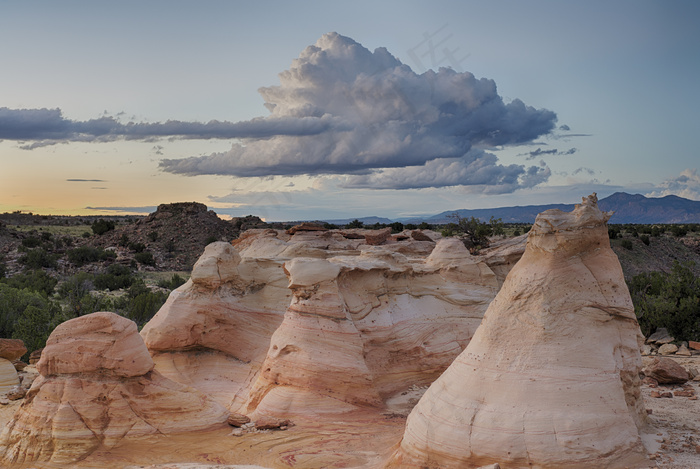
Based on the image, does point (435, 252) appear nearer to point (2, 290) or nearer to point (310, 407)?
point (310, 407)

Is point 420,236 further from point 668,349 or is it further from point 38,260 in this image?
point 38,260

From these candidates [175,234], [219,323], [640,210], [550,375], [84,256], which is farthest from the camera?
[640,210]

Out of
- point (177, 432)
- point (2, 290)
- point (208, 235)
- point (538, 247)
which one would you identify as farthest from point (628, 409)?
point (208, 235)

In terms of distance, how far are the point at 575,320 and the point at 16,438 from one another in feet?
34.4

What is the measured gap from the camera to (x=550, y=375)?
8859 millimetres

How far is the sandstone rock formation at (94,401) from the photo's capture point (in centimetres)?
1133

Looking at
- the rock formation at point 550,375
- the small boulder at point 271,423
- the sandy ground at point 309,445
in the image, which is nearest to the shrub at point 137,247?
the small boulder at point 271,423

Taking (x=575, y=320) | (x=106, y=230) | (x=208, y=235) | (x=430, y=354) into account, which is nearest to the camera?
(x=575, y=320)

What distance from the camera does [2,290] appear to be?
25531 mm

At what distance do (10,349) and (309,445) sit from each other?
39.2ft

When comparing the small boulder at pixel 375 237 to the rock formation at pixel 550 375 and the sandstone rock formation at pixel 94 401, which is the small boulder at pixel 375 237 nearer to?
the sandstone rock formation at pixel 94 401

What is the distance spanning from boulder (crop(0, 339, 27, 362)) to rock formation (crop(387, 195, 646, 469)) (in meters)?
14.4

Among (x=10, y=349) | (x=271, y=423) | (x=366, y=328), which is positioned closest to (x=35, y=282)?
→ (x=10, y=349)

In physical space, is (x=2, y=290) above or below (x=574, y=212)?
below
